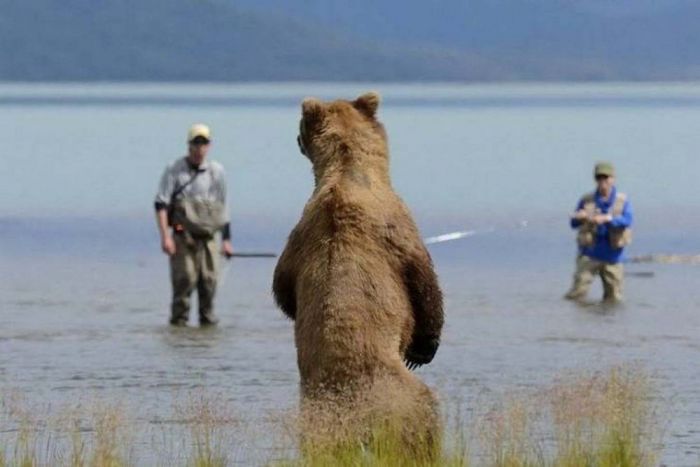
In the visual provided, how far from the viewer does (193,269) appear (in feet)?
52.0

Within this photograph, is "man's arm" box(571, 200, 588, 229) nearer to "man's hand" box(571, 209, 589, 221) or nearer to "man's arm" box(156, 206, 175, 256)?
"man's hand" box(571, 209, 589, 221)

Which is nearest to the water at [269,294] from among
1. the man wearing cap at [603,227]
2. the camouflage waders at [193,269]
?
the camouflage waders at [193,269]

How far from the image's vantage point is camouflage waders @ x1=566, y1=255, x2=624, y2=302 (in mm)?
18422

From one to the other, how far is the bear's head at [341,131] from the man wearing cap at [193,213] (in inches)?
302

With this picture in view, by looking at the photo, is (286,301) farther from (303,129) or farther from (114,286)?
(114,286)

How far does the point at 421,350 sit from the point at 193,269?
8793 mm

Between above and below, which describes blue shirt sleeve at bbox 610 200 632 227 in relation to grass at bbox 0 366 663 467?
below

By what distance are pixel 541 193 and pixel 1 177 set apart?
14259 mm

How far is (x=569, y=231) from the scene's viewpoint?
29.7 m

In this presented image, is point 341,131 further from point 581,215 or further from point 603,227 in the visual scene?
point 603,227

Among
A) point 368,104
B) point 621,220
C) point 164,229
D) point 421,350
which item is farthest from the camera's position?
point 621,220

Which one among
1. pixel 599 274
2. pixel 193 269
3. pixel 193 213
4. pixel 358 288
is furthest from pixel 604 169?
pixel 358 288

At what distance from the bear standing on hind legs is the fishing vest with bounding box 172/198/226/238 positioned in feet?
26.3

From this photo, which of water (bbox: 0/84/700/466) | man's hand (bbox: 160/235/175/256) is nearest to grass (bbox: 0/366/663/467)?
water (bbox: 0/84/700/466)
